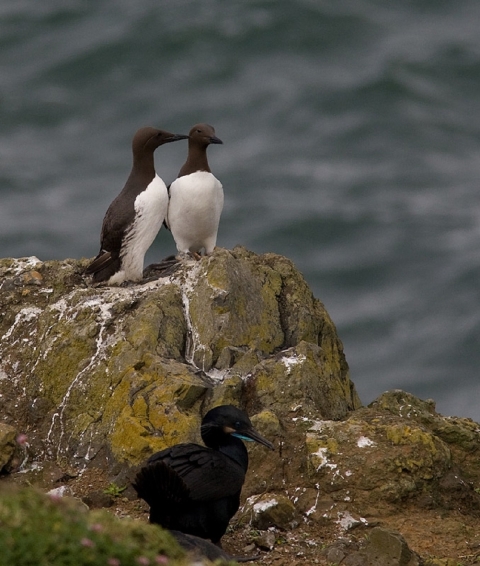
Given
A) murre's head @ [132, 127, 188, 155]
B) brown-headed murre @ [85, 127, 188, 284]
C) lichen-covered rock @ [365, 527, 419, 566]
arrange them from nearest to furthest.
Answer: lichen-covered rock @ [365, 527, 419, 566] → brown-headed murre @ [85, 127, 188, 284] → murre's head @ [132, 127, 188, 155]

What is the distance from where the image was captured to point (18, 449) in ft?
33.0

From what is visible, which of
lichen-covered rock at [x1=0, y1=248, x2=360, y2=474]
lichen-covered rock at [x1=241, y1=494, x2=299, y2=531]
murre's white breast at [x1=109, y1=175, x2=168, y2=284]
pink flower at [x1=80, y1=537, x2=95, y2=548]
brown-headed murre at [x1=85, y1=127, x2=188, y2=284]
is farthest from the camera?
murre's white breast at [x1=109, y1=175, x2=168, y2=284]

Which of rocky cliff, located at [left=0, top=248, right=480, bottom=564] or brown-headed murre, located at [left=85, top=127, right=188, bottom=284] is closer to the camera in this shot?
rocky cliff, located at [left=0, top=248, right=480, bottom=564]

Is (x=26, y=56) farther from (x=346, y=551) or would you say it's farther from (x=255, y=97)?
(x=346, y=551)

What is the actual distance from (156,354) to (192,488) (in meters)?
2.33

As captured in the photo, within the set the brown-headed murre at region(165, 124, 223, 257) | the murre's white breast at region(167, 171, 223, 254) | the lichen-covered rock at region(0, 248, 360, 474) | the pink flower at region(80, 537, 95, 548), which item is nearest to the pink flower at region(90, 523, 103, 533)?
the pink flower at region(80, 537, 95, 548)

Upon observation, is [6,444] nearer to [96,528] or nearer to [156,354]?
[156,354]

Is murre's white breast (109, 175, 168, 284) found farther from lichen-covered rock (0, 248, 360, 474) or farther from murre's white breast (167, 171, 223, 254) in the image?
lichen-covered rock (0, 248, 360, 474)

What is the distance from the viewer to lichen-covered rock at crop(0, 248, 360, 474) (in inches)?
390

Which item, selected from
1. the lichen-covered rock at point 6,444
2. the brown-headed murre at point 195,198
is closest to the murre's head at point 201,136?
the brown-headed murre at point 195,198

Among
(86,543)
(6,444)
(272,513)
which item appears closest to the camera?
(86,543)

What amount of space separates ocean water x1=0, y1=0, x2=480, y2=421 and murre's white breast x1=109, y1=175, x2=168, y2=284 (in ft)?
53.4

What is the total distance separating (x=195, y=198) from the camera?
13227 millimetres

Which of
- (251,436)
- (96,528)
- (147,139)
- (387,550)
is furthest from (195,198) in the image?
(96,528)
